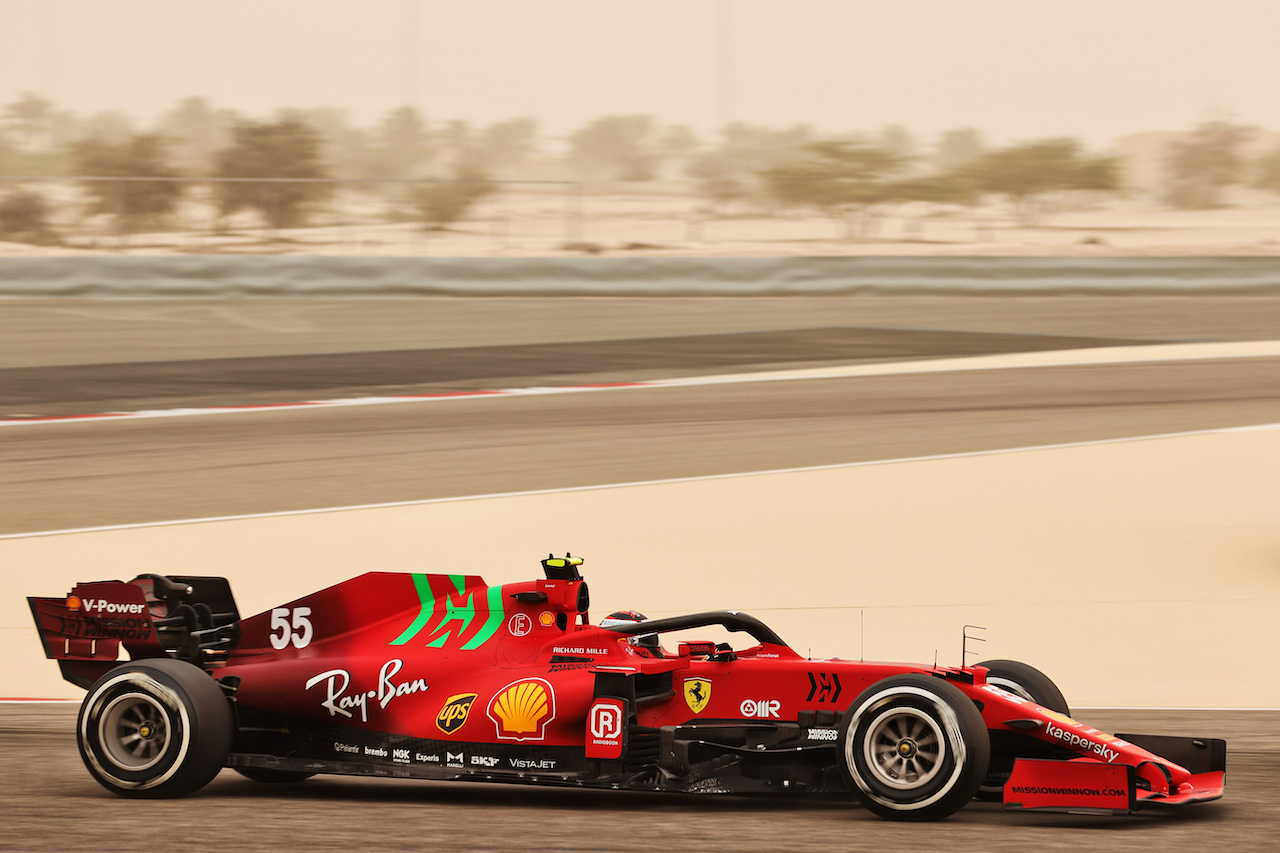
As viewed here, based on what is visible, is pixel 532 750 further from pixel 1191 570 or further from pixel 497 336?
pixel 497 336

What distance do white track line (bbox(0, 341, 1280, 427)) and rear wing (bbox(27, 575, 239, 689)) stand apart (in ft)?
44.2

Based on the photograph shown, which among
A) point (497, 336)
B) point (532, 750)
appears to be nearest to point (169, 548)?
point (532, 750)

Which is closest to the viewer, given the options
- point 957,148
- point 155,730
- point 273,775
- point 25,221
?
point 155,730

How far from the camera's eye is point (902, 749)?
5.23 m

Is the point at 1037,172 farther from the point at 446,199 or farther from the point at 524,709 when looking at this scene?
the point at 524,709

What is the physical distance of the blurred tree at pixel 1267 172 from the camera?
94.7 ft

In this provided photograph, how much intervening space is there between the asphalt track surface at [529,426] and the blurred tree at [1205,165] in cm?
472

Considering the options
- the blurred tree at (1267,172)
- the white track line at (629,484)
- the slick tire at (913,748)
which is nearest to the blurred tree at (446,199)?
the white track line at (629,484)

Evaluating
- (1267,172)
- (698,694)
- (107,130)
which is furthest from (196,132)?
(698,694)

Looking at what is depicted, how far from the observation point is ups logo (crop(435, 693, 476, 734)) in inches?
231

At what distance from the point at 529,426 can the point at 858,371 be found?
629cm

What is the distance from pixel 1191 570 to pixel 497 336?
1321 centimetres

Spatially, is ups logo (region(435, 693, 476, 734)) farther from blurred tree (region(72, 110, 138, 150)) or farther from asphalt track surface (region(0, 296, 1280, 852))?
blurred tree (region(72, 110, 138, 150))

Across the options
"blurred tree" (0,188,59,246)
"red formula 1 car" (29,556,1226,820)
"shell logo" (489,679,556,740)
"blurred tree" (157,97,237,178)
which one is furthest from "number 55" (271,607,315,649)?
"blurred tree" (157,97,237,178)
